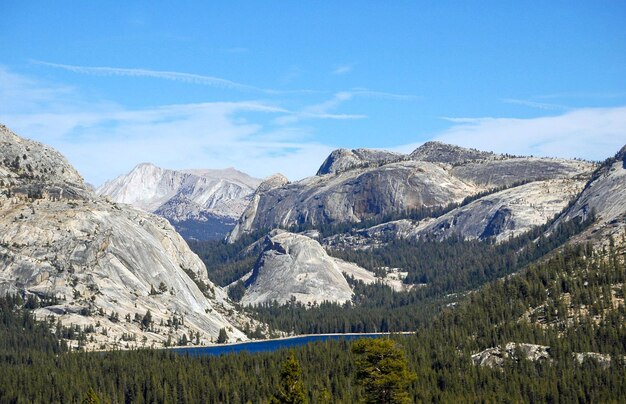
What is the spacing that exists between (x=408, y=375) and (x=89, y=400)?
54.6m

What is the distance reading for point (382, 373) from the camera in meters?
143

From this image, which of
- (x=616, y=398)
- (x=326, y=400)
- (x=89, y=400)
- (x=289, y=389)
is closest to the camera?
(x=289, y=389)

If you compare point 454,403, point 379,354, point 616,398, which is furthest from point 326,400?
point 616,398

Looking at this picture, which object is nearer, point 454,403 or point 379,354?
point 379,354

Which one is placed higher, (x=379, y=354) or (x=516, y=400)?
(x=379, y=354)

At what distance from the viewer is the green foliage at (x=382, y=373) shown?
142 metres

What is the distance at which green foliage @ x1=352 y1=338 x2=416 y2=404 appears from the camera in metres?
142

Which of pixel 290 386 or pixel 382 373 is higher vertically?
pixel 290 386

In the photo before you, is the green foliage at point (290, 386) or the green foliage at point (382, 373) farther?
the green foliage at point (382, 373)

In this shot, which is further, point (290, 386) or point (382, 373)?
point (382, 373)

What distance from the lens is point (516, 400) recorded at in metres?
199

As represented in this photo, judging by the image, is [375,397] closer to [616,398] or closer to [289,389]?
[289,389]

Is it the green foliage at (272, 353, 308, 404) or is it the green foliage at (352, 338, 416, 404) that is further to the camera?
the green foliage at (352, 338, 416, 404)

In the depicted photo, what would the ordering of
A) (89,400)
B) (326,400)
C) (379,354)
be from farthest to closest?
(326,400)
(89,400)
(379,354)
